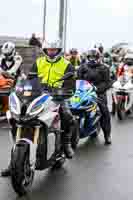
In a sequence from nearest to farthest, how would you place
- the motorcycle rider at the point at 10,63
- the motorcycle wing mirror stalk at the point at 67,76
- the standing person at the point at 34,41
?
the motorcycle wing mirror stalk at the point at 67,76
the motorcycle rider at the point at 10,63
the standing person at the point at 34,41

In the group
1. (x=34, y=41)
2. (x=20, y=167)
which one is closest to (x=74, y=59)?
(x=34, y=41)

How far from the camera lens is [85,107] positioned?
32.4 ft

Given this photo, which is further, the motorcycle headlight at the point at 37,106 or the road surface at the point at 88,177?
the road surface at the point at 88,177

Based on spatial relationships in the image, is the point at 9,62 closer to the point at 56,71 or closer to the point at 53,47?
the point at 56,71

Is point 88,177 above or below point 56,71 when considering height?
below

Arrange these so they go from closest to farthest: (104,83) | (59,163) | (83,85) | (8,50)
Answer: (59,163) < (83,85) < (104,83) < (8,50)

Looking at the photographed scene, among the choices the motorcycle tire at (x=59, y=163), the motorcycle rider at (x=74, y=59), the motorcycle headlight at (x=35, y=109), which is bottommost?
the motorcycle tire at (x=59, y=163)

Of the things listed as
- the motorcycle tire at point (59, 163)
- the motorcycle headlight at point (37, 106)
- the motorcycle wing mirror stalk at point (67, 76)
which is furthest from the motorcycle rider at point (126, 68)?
the motorcycle headlight at point (37, 106)

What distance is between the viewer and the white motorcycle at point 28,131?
6551 millimetres

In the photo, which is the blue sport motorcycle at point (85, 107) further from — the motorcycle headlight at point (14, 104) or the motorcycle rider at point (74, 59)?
the motorcycle rider at point (74, 59)

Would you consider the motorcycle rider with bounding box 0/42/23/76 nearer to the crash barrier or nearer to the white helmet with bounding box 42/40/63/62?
the white helmet with bounding box 42/40/63/62

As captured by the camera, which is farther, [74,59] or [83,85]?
[74,59]

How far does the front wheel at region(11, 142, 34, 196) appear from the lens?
6469 millimetres

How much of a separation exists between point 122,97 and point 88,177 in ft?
24.2
